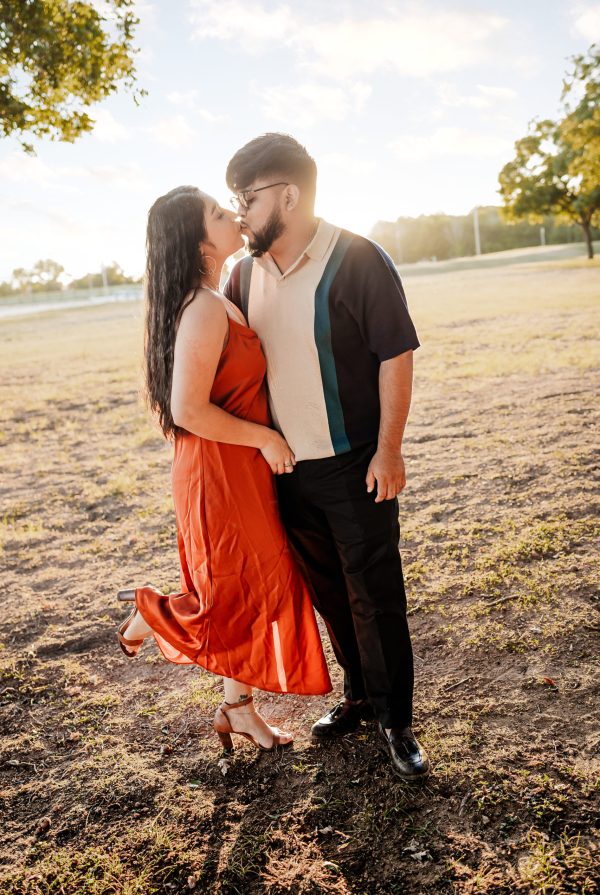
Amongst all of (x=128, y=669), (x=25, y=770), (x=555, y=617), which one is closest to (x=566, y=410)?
(x=555, y=617)

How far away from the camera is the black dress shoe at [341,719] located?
2963mm

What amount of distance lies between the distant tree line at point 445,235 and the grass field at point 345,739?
8241 cm

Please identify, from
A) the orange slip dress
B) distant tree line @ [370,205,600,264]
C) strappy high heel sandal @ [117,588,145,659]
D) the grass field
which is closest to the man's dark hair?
the orange slip dress

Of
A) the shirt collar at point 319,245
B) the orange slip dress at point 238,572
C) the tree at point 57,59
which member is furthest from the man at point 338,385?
the tree at point 57,59

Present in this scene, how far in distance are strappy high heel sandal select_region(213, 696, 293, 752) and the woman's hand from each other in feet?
3.29

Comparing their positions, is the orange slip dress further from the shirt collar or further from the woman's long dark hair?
the shirt collar

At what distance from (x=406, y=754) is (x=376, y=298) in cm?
174

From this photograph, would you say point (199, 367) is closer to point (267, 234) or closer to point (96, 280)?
point (267, 234)

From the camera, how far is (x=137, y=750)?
3012 mm

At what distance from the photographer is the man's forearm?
2.47 meters

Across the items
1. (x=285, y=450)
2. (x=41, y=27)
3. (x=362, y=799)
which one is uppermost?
(x=41, y=27)

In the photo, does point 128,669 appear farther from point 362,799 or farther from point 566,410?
point 566,410

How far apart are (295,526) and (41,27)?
26.0 ft

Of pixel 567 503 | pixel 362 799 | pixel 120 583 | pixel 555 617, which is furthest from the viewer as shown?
pixel 567 503
